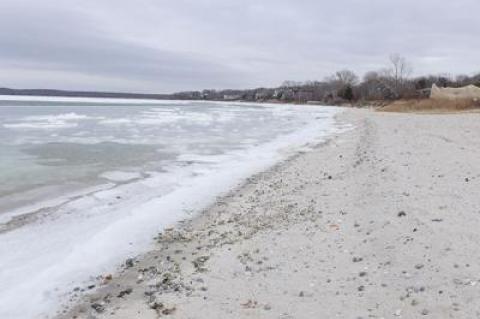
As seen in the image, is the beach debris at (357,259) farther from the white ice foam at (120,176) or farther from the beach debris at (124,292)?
the white ice foam at (120,176)

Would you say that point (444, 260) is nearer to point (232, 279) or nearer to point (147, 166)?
point (232, 279)

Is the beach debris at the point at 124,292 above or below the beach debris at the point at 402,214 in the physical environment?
below

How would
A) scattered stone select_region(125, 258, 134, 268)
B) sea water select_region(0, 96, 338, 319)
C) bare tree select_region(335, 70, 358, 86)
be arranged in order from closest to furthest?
sea water select_region(0, 96, 338, 319), scattered stone select_region(125, 258, 134, 268), bare tree select_region(335, 70, 358, 86)

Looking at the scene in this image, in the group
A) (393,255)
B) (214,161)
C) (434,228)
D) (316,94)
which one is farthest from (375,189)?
(316,94)

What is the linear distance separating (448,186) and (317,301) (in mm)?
4533

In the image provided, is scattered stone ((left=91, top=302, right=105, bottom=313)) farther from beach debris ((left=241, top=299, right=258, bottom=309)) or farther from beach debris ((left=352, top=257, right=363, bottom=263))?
beach debris ((left=352, top=257, right=363, bottom=263))

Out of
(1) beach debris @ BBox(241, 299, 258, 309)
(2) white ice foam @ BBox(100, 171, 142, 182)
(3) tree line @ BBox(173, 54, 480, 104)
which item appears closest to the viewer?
(1) beach debris @ BBox(241, 299, 258, 309)

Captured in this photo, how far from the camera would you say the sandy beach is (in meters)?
4.24

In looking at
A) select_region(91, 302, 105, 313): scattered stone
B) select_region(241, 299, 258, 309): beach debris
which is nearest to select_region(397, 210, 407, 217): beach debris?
select_region(241, 299, 258, 309): beach debris

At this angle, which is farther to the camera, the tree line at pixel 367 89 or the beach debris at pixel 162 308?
the tree line at pixel 367 89


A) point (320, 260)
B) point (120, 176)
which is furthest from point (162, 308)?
point (120, 176)

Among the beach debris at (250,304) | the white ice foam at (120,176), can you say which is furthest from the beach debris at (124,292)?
the white ice foam at (120,176)

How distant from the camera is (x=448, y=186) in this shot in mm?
7977

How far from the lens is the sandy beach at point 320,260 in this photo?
424 cm
